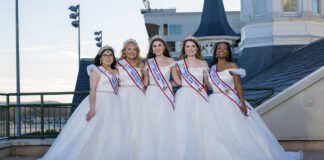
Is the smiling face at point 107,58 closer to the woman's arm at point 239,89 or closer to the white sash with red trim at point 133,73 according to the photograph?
the white sash with red trim at point 133,73

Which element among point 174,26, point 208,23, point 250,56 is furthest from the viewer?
point 174,26

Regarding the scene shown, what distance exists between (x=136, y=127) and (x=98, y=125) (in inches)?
23.3

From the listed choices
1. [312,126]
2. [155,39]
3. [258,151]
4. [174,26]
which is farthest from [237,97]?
[174,26]

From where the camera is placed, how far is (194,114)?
23.0 ft

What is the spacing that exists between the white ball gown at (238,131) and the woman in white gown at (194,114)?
0.55ft

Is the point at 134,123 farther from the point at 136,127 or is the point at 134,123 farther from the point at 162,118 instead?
the point at 162,118

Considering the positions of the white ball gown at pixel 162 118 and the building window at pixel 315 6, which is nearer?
the white ball gown at pixel 162 118

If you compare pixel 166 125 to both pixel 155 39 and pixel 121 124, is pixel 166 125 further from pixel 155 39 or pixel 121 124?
pixel 155 39

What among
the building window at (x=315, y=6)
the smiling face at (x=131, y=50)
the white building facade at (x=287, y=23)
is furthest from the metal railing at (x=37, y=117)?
the building window at (x=315, y=6)

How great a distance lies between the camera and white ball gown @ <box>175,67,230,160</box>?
677 cm

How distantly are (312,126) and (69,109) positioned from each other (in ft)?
18.3

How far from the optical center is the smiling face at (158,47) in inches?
289

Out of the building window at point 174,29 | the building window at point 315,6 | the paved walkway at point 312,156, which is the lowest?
the paved walkway at point 312,156

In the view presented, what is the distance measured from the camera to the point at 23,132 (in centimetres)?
1036
